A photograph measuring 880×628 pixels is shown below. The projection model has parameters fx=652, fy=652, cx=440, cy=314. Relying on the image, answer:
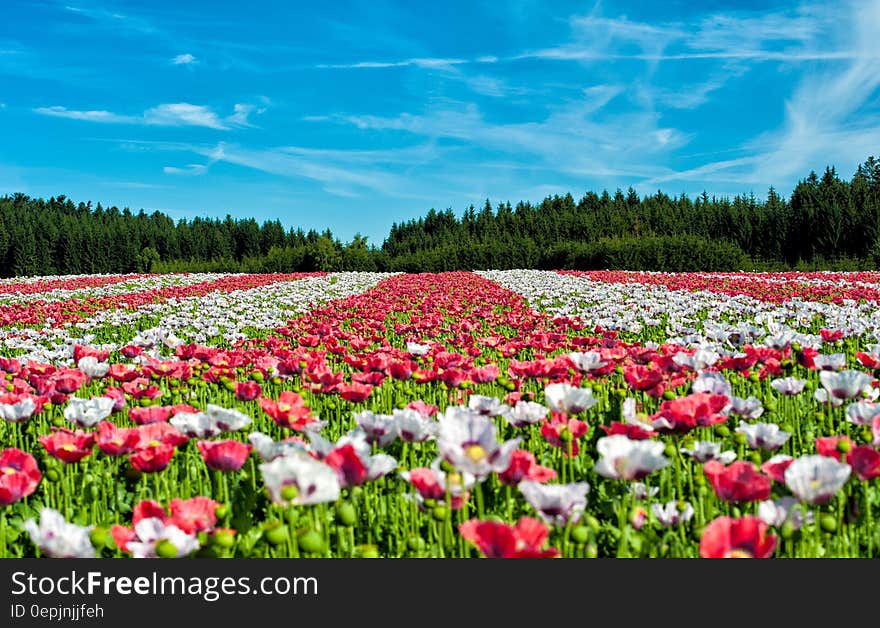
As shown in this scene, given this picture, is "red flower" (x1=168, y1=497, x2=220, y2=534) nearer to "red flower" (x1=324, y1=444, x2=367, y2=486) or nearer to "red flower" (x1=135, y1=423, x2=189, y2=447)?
"red flower" (x1=324, y1=444, x2=367, y2=486)

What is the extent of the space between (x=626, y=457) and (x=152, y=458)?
1.33 m

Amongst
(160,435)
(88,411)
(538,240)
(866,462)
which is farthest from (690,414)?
(538,240)

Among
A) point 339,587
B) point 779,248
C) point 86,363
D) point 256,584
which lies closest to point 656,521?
point 339,587

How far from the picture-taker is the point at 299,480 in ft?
4.97

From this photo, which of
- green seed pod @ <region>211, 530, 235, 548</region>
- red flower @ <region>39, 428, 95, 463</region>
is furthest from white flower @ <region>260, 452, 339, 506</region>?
red flower @ <region>39, 428, 95, 463</region>

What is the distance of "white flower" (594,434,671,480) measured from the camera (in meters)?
1.62

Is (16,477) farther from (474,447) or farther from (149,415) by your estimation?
(474,447)

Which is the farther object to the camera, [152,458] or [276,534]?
[152,458]

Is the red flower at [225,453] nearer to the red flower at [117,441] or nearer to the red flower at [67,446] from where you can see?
the red flower at [117,441]

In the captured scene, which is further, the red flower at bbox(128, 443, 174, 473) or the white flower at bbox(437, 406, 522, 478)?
the red flower at bbox(128, 443, 174, 473)

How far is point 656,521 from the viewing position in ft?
6.99

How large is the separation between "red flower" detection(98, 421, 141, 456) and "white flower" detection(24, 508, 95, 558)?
0.54 m

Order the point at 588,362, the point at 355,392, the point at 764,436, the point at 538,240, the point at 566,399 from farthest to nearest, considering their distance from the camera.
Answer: the point at 538,240, the point at 588,362, the point at 355,392, the point at 566,399, the point at 764,436

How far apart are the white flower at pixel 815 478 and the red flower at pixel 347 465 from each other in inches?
39.9
